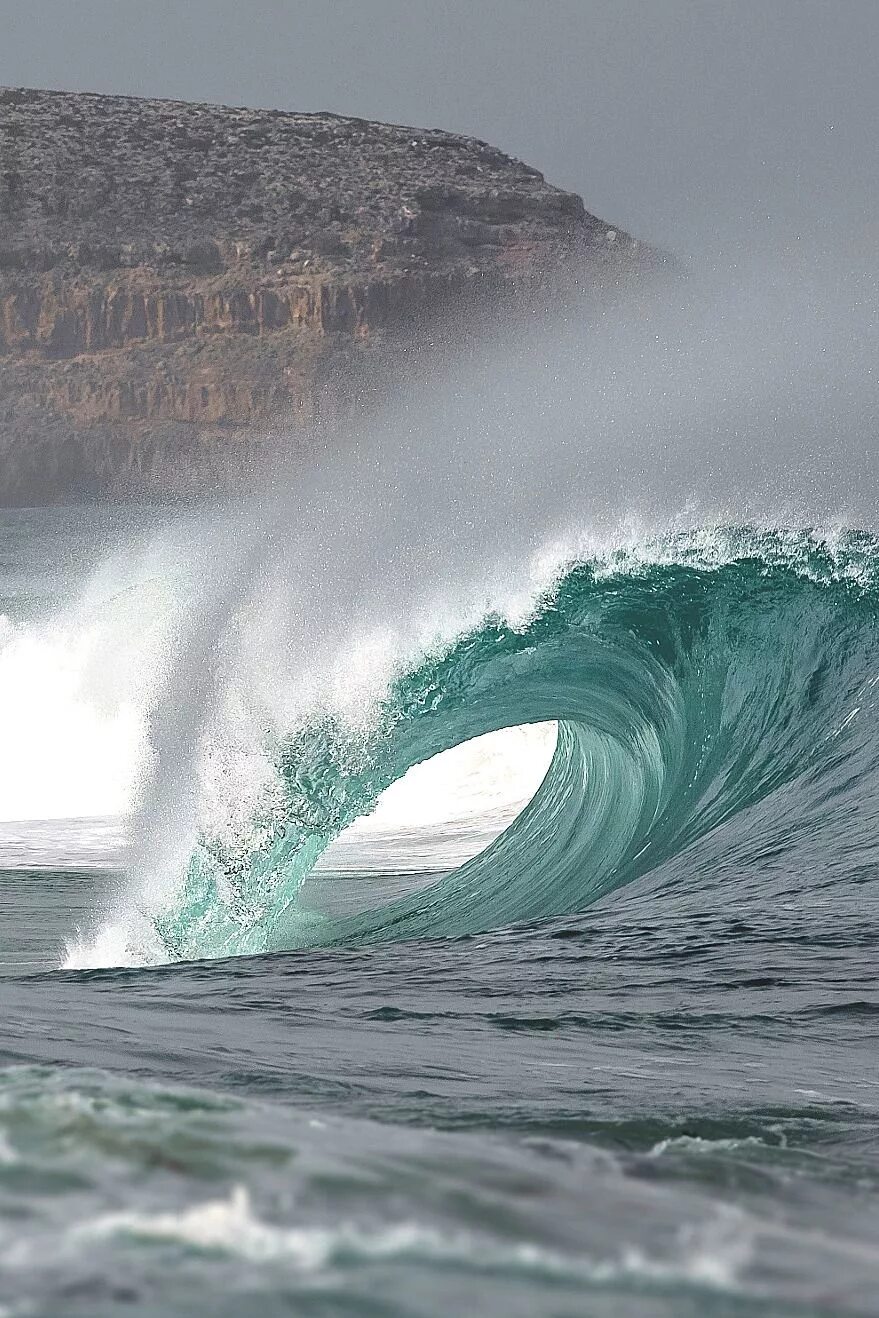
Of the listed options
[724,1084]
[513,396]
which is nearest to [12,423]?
[513,396]

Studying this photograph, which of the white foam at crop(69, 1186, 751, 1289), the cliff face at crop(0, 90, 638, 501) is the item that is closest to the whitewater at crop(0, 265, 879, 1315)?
the white foam at crop(69, 1186, 751, 1289)

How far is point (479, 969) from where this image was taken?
4902 millimetres

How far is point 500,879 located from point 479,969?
15.8 ft

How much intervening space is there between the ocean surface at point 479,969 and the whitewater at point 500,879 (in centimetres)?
1

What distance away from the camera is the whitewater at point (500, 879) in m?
1.38

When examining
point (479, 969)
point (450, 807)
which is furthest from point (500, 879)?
point (450, 807)

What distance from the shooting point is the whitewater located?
4.52 ft

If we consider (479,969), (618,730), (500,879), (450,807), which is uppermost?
(618,730)

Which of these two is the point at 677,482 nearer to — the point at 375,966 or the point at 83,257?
the point at 375,966

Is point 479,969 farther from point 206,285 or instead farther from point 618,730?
point 206,285

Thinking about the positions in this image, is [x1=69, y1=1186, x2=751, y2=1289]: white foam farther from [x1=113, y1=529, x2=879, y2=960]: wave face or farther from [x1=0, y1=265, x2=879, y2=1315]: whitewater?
[x1=113, y1=529, x2=879, y2=960]: wave face

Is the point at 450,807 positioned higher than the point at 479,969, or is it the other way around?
the point at 450,807

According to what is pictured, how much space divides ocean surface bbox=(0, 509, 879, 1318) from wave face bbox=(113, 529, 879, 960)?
0.03 metres

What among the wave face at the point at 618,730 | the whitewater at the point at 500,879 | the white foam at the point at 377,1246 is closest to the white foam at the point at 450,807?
the whitewater at the point at 500,879
